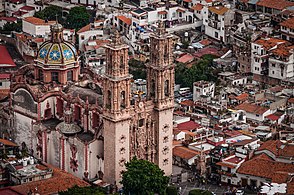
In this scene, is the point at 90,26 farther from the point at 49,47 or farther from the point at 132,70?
the point at 49,47

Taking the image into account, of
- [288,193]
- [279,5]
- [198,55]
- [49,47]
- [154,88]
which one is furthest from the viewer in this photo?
[279,5]

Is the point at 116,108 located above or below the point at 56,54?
below

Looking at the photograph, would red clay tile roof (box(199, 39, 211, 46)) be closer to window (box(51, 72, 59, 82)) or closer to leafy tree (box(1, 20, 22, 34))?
leafy tree (box(1, 20, 22, 34))

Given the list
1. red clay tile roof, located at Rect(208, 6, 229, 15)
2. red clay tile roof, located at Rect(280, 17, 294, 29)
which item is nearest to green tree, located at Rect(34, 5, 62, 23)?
red clay tile roof, located at Rect(208, 6, 229, 15)

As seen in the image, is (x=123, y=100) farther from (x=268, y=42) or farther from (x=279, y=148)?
(x=268, y=42)

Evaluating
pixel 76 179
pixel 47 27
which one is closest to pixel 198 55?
pixel 47 27

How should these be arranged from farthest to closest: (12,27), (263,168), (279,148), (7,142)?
(12,27) → (7,142) → (279,148) → (263,168)

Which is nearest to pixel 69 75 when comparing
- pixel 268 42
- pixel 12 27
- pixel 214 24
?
pixel 268 42
